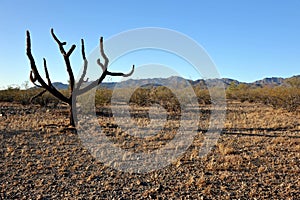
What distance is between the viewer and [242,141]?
9.16m

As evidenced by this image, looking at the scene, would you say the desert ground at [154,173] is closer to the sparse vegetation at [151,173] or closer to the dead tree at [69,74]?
the sparse vegetation at [151,173]

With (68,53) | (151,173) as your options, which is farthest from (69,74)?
(151,173)

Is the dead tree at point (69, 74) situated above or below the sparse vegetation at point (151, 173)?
above

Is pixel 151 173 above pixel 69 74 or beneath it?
beneath

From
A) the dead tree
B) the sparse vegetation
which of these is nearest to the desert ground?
the sparse vegetation

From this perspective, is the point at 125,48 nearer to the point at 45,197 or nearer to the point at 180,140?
the point at 180,140

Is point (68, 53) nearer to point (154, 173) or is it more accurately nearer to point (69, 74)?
point (69, 74)

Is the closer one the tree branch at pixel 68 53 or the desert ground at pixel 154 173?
the desert ground at pixel 154 173

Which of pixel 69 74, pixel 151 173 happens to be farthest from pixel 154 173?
pixel 69 74

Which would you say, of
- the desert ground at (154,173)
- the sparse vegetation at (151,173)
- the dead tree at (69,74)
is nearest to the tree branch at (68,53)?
the dead tree at (69,74)

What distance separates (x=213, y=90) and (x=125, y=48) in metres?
23.6

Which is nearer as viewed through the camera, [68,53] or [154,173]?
[154,173]

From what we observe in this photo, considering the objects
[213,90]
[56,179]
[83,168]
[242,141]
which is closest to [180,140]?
[242,141]

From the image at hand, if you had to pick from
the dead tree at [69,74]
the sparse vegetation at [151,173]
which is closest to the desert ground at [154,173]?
the sparse vegetation at [151,173]
